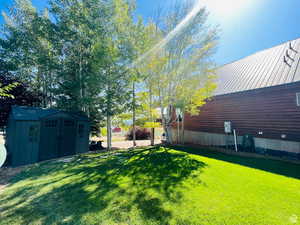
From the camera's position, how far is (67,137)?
324 inches

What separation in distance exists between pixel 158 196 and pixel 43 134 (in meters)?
6.89

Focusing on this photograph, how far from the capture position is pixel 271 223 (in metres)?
2.22

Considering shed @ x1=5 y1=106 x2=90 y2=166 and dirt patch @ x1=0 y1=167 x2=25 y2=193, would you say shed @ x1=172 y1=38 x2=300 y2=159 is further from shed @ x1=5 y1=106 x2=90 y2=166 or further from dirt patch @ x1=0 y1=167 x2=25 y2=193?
dirt patch @ x1=0 y1=167 x2=25 y2=193

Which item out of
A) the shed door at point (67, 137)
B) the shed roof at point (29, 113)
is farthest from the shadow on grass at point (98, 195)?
the shed door at point (67, 137)

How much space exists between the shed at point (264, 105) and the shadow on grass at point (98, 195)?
178 inches

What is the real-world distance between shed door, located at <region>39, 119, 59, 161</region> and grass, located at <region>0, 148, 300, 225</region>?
2.46 meters

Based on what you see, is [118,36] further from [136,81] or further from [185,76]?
[185,76]

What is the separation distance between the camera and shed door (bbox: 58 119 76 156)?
796cm

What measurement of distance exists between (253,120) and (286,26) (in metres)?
6.69

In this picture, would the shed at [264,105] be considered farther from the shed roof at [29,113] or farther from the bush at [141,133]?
the shed roof at [29,113]

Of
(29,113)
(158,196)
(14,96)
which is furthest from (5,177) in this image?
(14,96)

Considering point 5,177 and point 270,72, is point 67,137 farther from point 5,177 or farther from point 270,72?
point 270,72

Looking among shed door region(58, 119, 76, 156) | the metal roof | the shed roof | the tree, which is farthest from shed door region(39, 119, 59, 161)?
the metal roof

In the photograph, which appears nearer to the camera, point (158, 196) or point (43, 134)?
point (158, 196)
